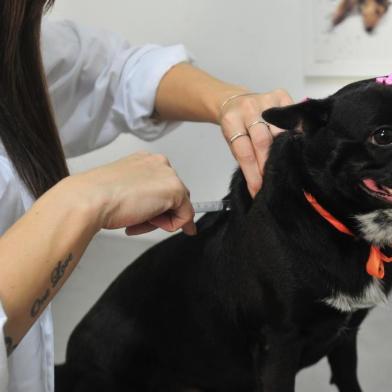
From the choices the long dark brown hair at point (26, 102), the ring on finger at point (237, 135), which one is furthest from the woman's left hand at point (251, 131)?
the long dark brown hair at point (26, 102)

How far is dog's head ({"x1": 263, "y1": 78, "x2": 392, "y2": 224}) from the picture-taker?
23.3 inches

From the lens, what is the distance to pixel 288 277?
643 millimetres

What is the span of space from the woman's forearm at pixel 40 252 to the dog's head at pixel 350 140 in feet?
0.77

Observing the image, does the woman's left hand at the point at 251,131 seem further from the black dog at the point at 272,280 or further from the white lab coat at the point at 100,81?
the white lab coat at the point at 100,81

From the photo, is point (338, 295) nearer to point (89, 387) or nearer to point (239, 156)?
point (239, 156)

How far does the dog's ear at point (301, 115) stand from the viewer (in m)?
0.61

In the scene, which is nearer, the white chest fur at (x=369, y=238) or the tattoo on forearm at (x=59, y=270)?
the tattoo on forearm at (x=59, y=270)

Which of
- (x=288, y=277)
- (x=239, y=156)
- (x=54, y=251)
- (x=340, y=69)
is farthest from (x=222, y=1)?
(x=54, y=251)

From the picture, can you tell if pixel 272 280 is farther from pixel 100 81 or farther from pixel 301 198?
pixel 100 81

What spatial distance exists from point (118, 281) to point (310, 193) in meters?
0.36

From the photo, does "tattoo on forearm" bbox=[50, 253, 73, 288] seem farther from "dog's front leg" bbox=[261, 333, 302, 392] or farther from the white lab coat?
the white lab coat

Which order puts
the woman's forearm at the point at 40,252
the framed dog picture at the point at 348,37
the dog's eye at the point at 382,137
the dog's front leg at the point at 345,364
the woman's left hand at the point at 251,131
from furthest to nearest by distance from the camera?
the framed dog picture at the point at 348,37 → the dog's front leg at the point at 345,364 → the woman's left hand at the point at 251,131 → the dog's eye at the point at 382,137 → the woman's forearm at the point at 40,252

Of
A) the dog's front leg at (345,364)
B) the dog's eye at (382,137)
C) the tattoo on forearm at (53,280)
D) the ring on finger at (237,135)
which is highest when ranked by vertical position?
Result: the dog's eye at (382,137)

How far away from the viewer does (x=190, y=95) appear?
2.83 ft
